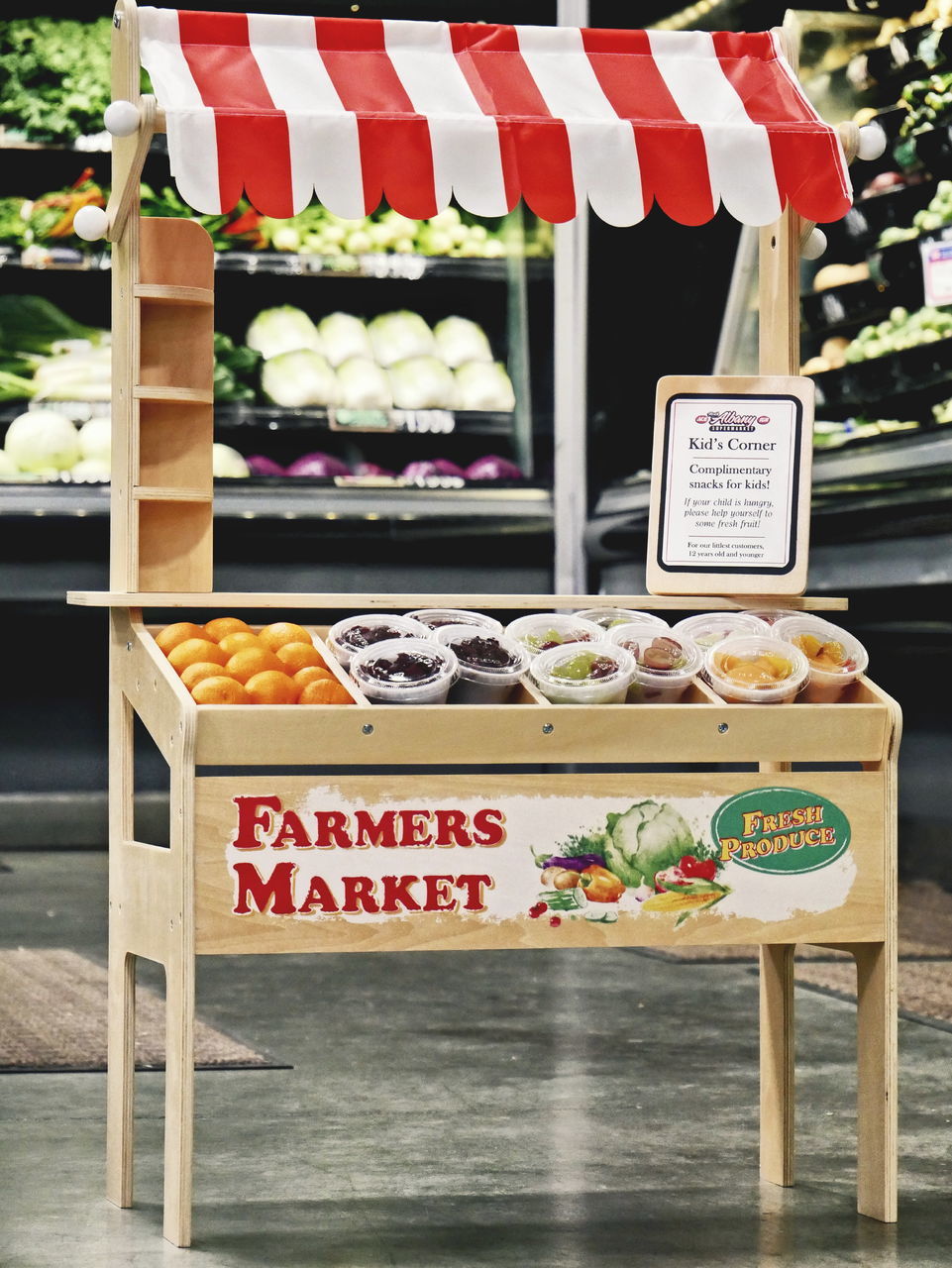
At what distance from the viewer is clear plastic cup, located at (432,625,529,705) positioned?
9.98 ft

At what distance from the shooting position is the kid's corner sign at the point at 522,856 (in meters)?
2.83

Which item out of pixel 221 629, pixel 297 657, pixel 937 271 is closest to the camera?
pixel 297 657

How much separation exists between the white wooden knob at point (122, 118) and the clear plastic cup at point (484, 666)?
0.98 metres

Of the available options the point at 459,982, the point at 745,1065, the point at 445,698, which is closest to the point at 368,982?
the point at 459,982

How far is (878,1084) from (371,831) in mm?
967

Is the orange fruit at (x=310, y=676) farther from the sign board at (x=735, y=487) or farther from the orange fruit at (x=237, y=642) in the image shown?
the sign board at (x=735, y=487)

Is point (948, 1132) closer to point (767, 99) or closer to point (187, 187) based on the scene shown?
point (767, 99)

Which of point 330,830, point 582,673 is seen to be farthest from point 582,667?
point 330,830

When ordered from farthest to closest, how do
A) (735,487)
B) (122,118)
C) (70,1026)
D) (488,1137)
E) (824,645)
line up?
(70,1026)
(488,1137)
(735,487)
(824,645)
(122,118)

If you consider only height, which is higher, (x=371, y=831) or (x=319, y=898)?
(x=371, y=831)

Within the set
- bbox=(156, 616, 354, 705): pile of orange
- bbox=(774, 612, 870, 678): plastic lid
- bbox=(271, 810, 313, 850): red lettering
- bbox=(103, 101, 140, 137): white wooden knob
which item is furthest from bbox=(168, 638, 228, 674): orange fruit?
bbox=(774, 612, 870, 678): plastic lid

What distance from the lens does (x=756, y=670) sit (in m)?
3.12

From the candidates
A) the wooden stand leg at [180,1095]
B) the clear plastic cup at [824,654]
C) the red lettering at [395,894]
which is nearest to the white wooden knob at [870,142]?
the clear plastic cup at [824,654]

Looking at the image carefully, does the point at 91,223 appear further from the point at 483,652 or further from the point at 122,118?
the point at 483,652
